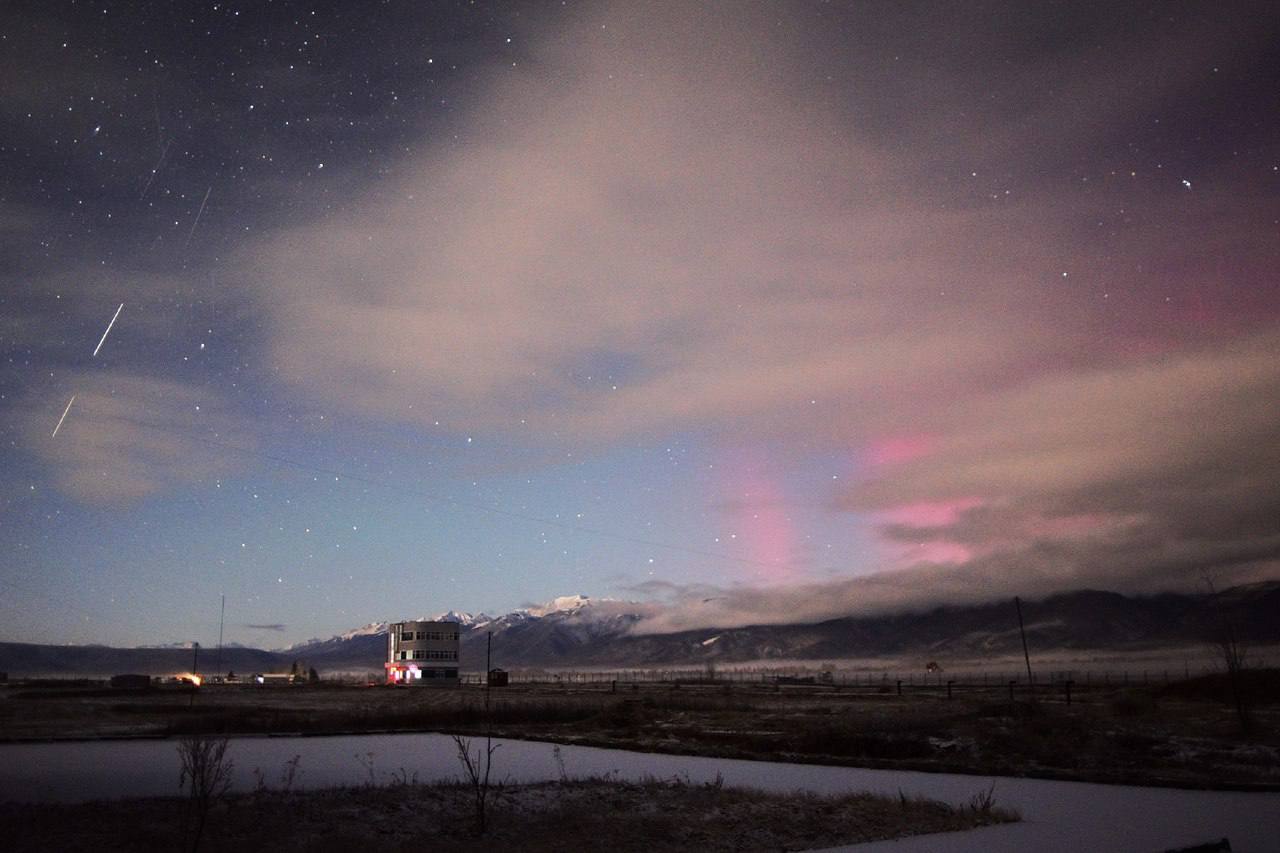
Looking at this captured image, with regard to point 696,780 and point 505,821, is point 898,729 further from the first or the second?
point 505,821

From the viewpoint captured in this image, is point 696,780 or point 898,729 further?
point 898,729

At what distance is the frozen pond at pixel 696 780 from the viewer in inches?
838

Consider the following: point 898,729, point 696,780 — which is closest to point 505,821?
point 696,780

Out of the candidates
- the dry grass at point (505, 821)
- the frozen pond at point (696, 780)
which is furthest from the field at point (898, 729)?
the dry grass at point (505, 821)

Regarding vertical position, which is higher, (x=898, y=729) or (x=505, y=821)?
(x=505, y=821)

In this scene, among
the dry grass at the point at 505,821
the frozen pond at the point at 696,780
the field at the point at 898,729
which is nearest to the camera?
the frozen pond at the point at 696,780

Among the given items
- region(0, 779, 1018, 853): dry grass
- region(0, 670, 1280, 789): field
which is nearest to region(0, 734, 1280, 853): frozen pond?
region(0, 779, 1018, 853): dry grass

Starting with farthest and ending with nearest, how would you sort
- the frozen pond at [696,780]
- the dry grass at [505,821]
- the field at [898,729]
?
the field at [898,729] → the dry grass at [505,821] → the frozen pond at [696,780]

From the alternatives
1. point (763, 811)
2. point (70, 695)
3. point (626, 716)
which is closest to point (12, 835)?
point (763, 811)

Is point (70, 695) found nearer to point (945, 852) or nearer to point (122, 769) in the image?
point (122, 769)

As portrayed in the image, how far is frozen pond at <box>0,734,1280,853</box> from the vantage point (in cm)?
2130

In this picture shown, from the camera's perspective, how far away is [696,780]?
114 ft

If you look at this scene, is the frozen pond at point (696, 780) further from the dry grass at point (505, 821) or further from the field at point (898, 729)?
the field at point (898, 729)

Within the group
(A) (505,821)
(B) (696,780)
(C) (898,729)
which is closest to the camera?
(A) (505,821)
